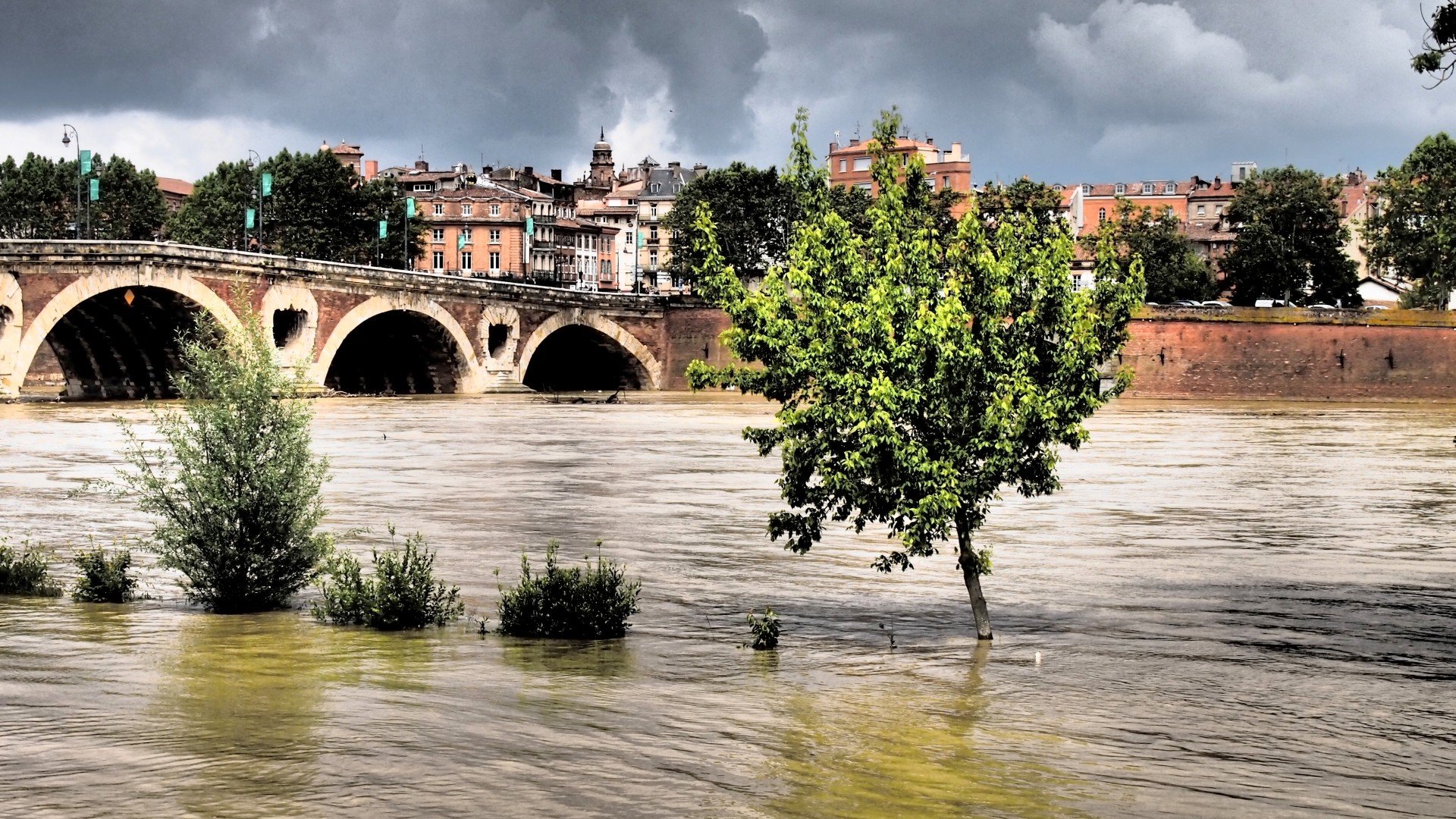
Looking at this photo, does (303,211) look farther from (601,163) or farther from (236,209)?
(601,163)

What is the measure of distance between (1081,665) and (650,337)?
70849 mm

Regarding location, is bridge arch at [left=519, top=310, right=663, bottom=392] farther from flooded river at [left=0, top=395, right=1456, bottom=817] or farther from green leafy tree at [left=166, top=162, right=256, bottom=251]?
flooded river at [left=0, top=395, right=1456, bottom=817]

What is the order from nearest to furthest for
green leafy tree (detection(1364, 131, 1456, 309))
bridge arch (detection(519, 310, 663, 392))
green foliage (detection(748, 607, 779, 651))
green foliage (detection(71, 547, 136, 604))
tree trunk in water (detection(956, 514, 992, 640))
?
tree trunk in water (detection(956, 514, 992, 640))
green foliage (detection(748, 607, 779, 651))
green foliage (detection(71, 547, 136, 604))
green leafy tree (detection(1364, 131, 1456, 309))
bridge arch (detection(519, 310, 663, 392))

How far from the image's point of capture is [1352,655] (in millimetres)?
16016

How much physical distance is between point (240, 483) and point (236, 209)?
89.0 m

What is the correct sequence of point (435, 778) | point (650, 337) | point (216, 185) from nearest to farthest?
point (435, 778) < point (650, 337) < point (216, 185)

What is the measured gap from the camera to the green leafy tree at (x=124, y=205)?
10775 centimetres

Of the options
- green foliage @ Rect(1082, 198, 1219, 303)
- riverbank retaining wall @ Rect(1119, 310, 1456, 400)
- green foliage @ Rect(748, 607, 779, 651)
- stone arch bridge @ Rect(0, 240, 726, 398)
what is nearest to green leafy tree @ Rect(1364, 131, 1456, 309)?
riverbank retaining wall @ Rect(1119, 310, 1456, 400)

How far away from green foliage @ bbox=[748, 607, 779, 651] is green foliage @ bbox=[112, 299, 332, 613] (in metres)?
4.16

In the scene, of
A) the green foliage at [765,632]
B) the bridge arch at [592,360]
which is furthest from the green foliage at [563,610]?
the bridge arch at [592,360]

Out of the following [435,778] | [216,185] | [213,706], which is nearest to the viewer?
[435,778]

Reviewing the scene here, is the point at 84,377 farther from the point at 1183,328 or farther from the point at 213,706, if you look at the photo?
the point at 213,706

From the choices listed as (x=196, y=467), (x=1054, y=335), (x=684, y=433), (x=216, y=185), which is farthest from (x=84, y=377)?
(x=1054, y=335)

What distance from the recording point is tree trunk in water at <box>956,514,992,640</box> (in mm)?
15094
